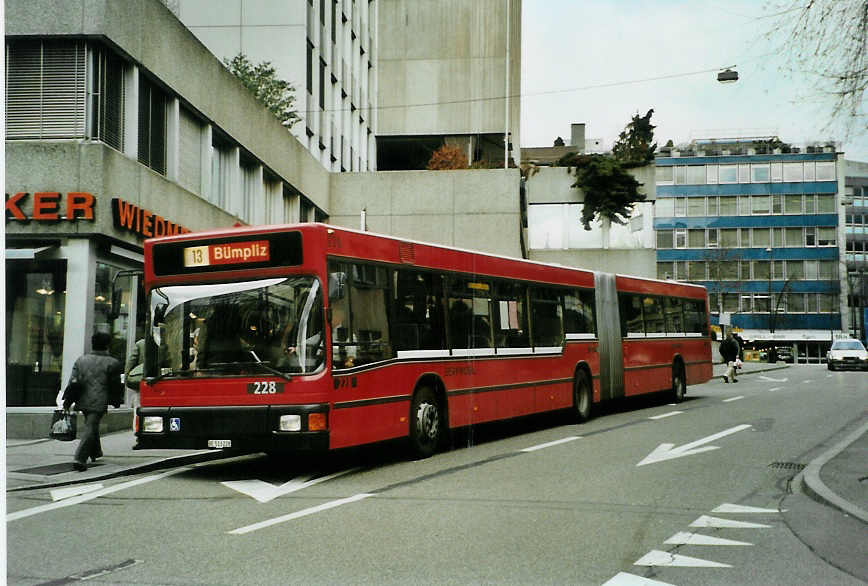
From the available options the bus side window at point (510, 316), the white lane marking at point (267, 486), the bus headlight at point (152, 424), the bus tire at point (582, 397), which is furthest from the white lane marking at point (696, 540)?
the bus tire at point (582, 397)

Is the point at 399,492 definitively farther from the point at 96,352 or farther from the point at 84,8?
the point at 84,8

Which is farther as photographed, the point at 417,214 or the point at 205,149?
the point at 417,214

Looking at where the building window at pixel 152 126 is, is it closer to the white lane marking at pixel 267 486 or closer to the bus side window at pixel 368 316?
the bus side window at pixel 368 316

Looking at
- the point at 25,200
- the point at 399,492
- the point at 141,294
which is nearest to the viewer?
the point at 399,492

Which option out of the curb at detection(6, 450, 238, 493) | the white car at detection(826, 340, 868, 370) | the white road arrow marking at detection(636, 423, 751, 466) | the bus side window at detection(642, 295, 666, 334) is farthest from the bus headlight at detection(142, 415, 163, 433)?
the white car at detection(826, 340, 868, 370)

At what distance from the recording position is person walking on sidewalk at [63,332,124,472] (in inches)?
480

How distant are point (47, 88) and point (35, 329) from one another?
407 centimetres

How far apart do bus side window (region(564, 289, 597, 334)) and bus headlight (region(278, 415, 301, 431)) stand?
8.49 m

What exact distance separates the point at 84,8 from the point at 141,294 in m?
5.52

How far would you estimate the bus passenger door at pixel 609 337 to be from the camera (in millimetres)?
19688

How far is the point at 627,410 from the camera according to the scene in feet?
71.4

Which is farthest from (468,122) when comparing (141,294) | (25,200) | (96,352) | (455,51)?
(96,352)

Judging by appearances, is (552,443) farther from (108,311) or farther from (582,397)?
(108,311)

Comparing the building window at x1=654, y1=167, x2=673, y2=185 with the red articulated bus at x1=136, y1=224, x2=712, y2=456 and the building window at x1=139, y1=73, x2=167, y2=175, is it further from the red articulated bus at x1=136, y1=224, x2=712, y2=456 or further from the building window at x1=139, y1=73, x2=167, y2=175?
the red articulated bus at x1=136, y1=224, x2=712, y2=456
